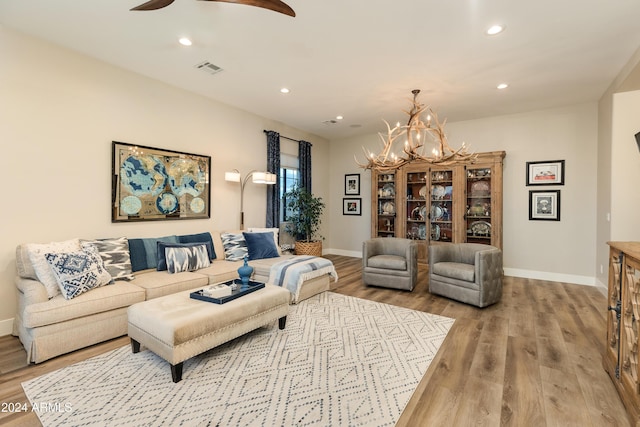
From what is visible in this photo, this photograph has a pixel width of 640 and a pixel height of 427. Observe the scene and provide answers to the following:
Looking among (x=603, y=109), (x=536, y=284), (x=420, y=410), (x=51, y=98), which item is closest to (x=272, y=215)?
(x=51, y=98)

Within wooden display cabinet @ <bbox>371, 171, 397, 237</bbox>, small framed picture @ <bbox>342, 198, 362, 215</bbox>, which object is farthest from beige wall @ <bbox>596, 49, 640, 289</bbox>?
small framed picture @ <bbox>342, 198, 362, 215</bbox>

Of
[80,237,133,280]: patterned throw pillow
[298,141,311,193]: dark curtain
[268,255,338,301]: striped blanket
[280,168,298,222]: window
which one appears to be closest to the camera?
[80,237,133,280]: patterned throw pillow

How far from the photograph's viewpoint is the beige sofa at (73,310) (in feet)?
8.08

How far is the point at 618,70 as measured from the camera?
3.66m

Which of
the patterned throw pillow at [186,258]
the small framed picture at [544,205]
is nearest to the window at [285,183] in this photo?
the patterned throw pillow at [186,258]

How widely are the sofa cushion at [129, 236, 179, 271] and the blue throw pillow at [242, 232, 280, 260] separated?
1.28m

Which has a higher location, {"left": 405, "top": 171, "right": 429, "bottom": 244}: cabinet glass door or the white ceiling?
the white ceiling

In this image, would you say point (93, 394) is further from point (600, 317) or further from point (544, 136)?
point (544, 136)

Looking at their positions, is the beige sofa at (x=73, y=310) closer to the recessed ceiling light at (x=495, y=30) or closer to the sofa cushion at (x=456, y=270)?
the sofa cushion at (x=456, y=270)

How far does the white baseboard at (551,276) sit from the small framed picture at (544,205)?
0.97 meters

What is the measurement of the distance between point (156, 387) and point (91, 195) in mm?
2532

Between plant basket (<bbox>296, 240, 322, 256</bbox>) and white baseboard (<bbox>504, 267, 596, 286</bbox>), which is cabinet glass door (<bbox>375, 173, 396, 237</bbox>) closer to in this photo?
plant basket (<bbox>296, 240, 322, 256</bbox>)

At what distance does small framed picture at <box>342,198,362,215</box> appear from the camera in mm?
7383

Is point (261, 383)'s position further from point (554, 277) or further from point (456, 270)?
point (554, 277)
